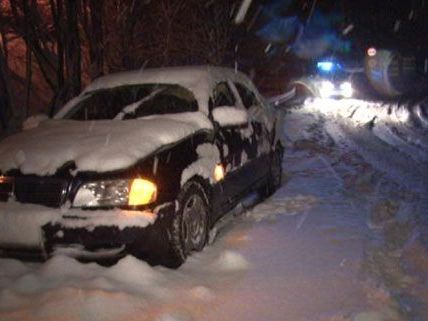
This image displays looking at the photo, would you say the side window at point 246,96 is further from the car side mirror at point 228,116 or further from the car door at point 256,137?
the car side mirror at point 228,116

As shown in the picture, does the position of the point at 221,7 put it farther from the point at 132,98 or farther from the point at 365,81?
the point at 132,98

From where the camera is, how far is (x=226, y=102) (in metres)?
5.92

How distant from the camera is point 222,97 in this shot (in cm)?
584

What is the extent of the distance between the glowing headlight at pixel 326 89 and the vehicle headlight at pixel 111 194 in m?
17.6

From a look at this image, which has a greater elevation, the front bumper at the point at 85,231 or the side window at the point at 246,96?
the side window at the point at 246,96

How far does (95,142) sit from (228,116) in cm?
138

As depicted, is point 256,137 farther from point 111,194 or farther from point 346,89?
point 346,89

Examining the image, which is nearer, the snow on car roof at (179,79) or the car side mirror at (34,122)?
the snow on car roof at (179,79)

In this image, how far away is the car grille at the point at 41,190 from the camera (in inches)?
162

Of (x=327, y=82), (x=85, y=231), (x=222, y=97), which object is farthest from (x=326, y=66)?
(x=85, y=231)

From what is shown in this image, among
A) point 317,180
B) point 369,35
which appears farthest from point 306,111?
point 317,180

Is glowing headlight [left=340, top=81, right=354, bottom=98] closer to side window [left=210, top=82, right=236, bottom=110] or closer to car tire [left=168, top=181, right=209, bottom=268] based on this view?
side window [left=210, top=82, right=236, bottom=110]

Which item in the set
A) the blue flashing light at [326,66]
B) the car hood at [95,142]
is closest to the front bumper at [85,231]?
the car hood at [95,142]

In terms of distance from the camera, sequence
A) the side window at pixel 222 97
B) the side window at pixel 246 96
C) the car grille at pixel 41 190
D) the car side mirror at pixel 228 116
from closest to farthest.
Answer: the car grille at pixel 41 190 → the car side mirror at pixel 228 116 → the side window at pixel 222 97 → the side window at pixel 246 96
